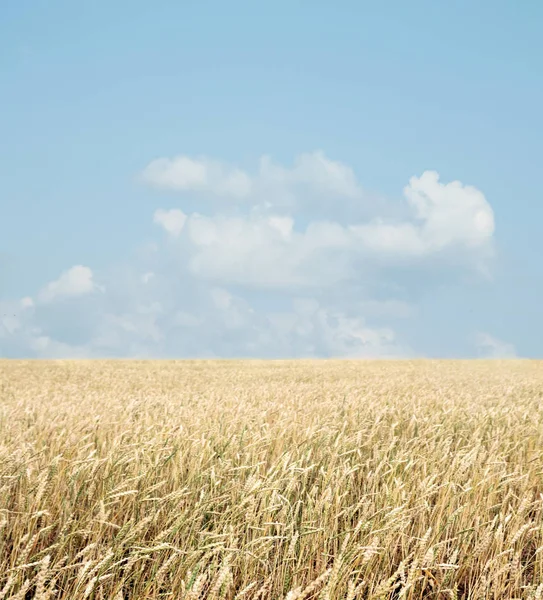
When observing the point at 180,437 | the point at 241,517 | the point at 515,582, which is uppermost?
the point at 180,437

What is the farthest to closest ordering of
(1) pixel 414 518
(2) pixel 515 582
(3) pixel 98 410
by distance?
1. (3) pixel 98 410
2. (1) pixel 414 518
3. (2) pixel 515 582

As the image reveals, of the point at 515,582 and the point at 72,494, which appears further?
the point at 72,494

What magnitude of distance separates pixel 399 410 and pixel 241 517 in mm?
4007

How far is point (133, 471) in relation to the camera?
3.71 metres

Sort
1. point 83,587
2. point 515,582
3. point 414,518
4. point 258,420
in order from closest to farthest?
point 83,587
point 515,582
point 414,518
point 258,420

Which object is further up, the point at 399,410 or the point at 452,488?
the point at 399,410

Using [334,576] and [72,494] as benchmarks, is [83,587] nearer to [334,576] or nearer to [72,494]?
[72,494]

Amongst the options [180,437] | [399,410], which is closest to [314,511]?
[180,437]

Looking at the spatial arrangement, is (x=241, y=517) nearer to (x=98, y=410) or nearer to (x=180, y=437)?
(x=180, y=437)

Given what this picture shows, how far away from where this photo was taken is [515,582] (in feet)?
9.32

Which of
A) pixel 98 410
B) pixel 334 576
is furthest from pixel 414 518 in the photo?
pixel 98 410

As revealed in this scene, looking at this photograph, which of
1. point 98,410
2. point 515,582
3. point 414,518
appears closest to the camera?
point 515,582

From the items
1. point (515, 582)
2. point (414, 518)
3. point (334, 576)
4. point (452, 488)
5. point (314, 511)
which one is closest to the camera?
point (334, 576)

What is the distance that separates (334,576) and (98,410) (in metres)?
5.03
